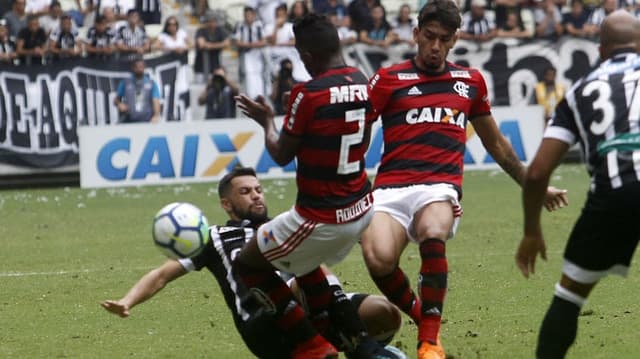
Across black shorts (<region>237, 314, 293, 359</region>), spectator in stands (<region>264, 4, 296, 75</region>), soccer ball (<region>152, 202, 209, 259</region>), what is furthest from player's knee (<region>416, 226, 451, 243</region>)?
spectator in stands (<region>264, 4, 296, 75</region>)

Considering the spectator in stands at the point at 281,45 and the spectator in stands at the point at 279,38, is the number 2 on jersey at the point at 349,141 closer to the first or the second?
the spectator in stands at the point at 281,45

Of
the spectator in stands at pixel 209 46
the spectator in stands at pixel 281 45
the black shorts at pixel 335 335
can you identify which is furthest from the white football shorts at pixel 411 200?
the spectator in stands at pixel 209 46

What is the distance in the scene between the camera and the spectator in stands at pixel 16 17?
22094mm

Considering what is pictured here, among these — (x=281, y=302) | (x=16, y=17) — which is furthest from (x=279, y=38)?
(x=281, y=302)

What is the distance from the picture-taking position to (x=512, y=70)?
2214 cm

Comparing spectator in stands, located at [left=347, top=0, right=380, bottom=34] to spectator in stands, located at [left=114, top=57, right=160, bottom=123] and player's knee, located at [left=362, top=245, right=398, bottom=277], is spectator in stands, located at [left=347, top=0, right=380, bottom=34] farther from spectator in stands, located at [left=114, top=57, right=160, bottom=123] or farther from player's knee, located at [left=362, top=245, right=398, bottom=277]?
player's knee, located at [left=362, top=245, right=398, bottom=277]

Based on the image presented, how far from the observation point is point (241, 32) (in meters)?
22.5

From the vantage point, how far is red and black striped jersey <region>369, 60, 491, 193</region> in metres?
7.69

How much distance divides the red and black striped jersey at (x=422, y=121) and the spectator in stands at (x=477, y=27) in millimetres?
14595

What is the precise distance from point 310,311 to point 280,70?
48.2 feet

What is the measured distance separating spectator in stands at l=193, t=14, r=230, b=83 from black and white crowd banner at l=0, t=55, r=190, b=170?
3.57ft

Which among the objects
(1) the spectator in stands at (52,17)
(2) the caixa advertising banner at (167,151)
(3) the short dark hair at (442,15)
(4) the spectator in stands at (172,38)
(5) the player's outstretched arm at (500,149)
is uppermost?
(3) the short dark hair at (442,15)

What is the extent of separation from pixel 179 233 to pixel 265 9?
1772 centimetres

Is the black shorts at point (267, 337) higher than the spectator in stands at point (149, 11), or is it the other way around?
the black shorts at point (267, 337)
